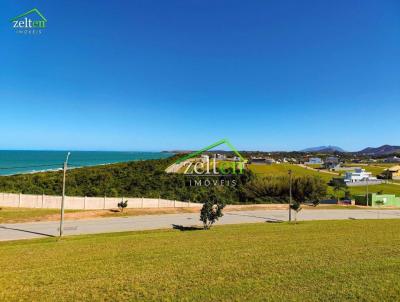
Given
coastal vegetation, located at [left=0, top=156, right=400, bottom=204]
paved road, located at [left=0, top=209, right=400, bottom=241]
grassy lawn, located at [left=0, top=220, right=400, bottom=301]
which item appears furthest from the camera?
coastal vegetation, located at [left=0, top=156, right=400, bottom=204]

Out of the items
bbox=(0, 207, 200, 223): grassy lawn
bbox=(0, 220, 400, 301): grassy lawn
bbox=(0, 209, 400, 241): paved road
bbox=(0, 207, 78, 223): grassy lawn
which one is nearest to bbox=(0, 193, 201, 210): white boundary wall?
bbox=(0, 207, 200, 223): grassy lawn

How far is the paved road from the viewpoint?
2237cm

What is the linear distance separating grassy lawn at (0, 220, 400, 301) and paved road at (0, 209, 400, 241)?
902 centimetres

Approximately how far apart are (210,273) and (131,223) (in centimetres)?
1935

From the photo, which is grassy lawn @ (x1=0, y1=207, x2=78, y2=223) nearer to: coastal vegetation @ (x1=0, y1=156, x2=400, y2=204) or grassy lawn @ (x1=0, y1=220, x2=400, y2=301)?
grassy lawn @ (x1=0, y1=220, x2=400, y2=301)

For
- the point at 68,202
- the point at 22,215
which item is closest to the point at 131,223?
the point at 22,215

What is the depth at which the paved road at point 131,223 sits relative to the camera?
22.4 m

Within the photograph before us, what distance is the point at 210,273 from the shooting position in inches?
373

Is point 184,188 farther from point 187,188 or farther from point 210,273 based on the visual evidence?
point 210,273

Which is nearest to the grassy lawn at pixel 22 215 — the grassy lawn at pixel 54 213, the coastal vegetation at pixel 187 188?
the grassy lawn at pixel 54 213

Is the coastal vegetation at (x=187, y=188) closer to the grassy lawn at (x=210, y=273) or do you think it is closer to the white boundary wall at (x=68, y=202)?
the white boundary wall at (x=68, y=202)

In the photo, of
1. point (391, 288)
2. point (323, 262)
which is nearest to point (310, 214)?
point (323, 262)

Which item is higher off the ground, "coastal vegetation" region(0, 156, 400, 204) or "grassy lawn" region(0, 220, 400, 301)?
"grassy lawn" region(0, 220, 400, 301)

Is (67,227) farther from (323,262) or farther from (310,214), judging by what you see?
(310,214)
